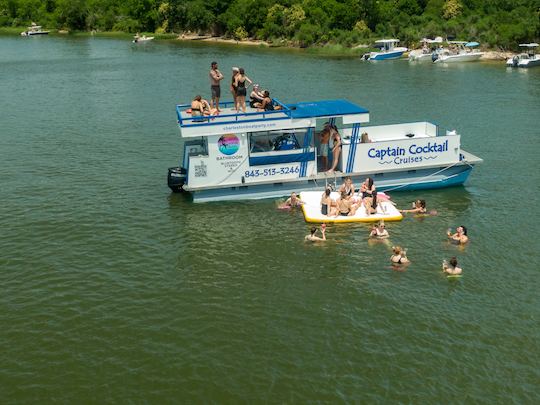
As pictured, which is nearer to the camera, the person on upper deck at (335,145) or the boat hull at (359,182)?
the boat hull at (359,182)

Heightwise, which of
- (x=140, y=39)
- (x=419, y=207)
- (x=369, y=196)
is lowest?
(x=419, y=207)

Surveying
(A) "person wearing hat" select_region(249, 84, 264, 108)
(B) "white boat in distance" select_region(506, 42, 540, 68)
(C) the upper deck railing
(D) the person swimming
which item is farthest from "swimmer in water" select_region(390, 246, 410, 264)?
(B) "white boat in distance" select_region(506, 42, 540, 68)

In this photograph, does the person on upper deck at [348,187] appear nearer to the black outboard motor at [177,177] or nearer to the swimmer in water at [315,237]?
the swimmer in water at [315,237]

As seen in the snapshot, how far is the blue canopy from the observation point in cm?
2872

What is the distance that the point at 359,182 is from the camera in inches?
1177

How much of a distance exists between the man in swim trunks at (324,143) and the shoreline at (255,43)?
5717 cm

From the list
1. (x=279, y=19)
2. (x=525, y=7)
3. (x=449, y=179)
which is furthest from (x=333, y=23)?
(x=449, y=179)

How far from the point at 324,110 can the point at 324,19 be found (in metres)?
79.4

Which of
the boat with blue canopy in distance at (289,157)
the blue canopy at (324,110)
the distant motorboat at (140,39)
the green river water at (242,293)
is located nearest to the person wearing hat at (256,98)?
the boat with blue canopy in distance at (289,157)

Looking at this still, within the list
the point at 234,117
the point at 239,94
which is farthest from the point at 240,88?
the point at 234,117

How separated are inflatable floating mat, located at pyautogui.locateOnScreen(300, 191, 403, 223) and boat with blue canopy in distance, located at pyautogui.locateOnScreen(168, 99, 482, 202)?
4.62 feet

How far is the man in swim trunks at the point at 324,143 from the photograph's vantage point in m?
29.6

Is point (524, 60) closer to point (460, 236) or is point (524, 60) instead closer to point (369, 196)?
point (369, 196)

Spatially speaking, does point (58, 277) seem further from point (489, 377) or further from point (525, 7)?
point (525, 7)
